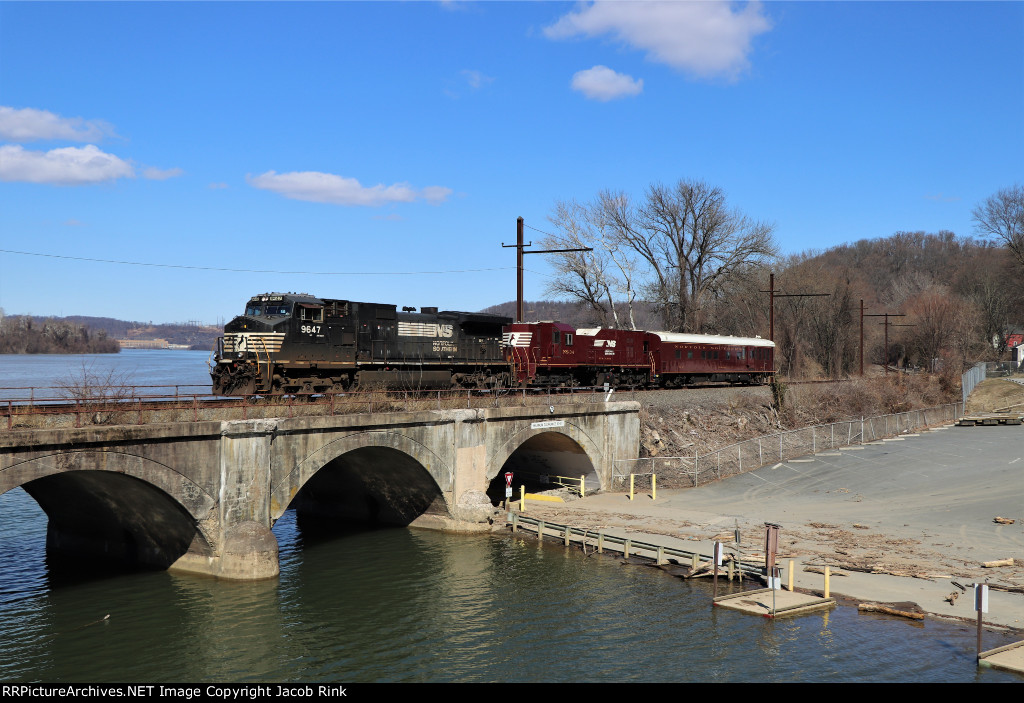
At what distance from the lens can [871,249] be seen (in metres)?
176

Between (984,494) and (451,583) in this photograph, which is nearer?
(451,583)

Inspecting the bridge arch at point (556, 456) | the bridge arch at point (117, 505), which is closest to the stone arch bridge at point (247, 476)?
the bridge arch at point (117, 505)

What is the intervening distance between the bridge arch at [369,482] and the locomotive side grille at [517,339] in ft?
36.0

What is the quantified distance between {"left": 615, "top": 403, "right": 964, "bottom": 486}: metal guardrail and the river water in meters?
13.8

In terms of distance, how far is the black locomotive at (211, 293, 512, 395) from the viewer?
2791 cm

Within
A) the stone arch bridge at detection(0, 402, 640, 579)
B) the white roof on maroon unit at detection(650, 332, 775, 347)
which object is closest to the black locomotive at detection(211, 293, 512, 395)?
the stone arch bridge at detection(0, 402, 640, 579)

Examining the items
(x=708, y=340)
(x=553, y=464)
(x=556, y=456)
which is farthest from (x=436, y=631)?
(x=708, y=340)

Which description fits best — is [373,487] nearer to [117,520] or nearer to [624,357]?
[117,520]

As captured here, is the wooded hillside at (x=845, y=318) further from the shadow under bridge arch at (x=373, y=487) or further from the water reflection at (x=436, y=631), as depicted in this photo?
the water reflection at (x=436, y=631)

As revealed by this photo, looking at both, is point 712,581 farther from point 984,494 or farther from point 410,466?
point 984,494

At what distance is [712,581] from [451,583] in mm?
8090

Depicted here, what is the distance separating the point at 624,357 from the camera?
152 ft

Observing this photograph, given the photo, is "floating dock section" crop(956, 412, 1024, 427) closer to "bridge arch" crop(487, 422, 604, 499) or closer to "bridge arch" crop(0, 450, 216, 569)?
"bridge arch" crop(487, 422, 604, 499)

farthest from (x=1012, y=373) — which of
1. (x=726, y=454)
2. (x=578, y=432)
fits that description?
(x=578, y=432)
